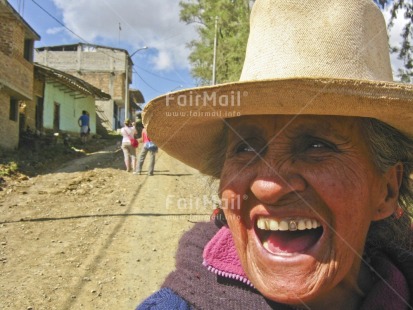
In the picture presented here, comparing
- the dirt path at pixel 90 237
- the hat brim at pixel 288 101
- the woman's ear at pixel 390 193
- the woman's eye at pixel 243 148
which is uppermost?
the hat brim at pixel 288 101

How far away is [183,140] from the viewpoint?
6.10 ft

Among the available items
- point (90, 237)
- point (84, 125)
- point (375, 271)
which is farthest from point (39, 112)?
point (375, 271)

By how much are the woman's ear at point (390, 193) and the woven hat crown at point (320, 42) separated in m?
0.37

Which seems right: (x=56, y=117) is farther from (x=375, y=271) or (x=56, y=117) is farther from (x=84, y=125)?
(x=375, y=271)

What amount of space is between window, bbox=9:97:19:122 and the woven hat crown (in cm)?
1559

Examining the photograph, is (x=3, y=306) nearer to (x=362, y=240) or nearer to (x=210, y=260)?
(x=210, y=260)

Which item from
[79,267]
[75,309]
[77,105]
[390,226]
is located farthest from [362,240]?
[77,105]

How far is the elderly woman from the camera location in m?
1.25

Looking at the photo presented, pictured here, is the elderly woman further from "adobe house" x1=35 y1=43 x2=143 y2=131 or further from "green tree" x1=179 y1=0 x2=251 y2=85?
"adobe house" x1=35 y1=43 x2=143 y2=131

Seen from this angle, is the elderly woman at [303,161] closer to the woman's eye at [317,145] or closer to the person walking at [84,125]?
the woman's eye at [317,145]

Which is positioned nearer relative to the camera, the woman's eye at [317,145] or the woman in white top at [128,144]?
the woman's eye at [317,145]

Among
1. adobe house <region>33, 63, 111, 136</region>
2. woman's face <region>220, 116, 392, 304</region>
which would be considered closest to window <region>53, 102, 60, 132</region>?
adobe house <region>33, 63, 111, 136</region>

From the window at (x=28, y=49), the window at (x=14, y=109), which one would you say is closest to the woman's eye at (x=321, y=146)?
the window at (x=14, y=109)

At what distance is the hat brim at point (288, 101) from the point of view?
3.92ft
